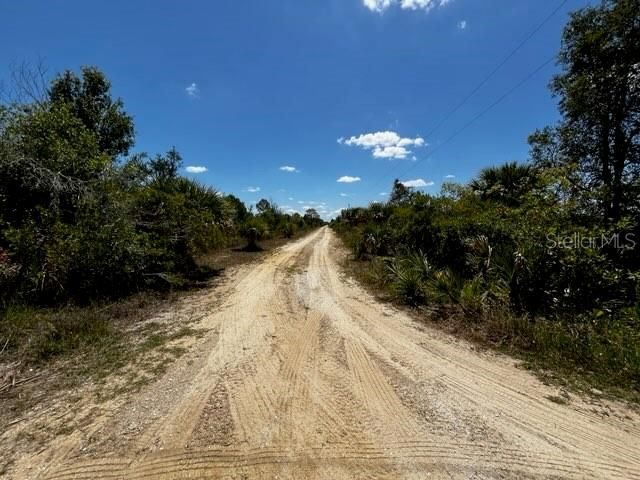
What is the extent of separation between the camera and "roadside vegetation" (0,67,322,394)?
4812 mm

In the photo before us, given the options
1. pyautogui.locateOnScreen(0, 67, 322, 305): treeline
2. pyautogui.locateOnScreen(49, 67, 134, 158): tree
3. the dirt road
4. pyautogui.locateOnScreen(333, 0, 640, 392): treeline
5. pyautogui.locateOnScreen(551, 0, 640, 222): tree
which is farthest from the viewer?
pyautogui.locateOnScreen(49, 67, 134, 158): tree

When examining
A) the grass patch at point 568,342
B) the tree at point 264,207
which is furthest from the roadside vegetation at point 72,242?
the tree at point 264,207

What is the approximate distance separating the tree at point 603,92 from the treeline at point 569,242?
0.03 metres

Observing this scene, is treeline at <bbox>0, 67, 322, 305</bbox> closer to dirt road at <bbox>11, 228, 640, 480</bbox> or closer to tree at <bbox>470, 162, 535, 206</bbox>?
dirt road at <bbox>11, 228, 640, 480</bbox>

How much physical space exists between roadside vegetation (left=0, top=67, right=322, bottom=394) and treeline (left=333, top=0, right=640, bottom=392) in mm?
6334

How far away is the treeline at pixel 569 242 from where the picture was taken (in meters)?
4.75

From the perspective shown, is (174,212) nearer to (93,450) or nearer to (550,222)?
(93,450)

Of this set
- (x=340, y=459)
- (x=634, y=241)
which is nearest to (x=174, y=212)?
(x=340, y=459)

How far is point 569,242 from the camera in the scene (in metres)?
5.48

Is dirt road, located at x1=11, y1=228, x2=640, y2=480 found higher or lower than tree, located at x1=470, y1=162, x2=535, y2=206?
lower

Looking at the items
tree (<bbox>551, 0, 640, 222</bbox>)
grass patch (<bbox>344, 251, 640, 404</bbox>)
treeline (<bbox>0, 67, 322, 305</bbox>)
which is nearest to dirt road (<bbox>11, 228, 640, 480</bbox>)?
grass patch (<bbox>344, 251, 640, 404</bbox>)

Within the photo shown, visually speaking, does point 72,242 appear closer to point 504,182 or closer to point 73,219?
point 73,219

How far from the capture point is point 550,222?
241 inches

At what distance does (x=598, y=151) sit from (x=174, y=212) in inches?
535
